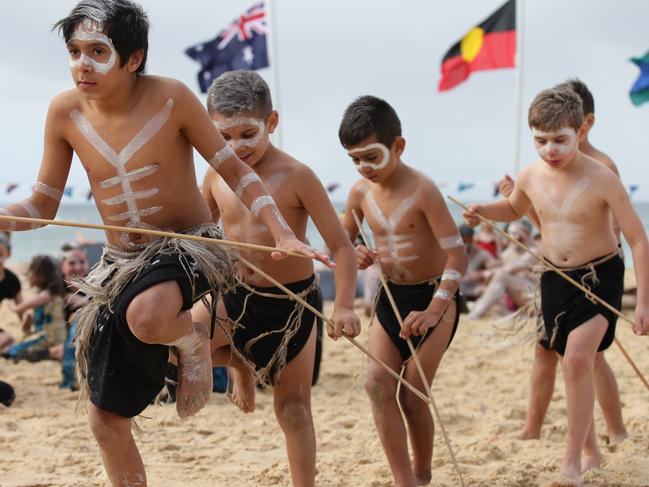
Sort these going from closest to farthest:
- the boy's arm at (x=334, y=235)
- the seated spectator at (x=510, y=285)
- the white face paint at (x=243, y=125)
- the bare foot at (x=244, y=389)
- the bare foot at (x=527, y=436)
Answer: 1. the boy's arm at (x=334, y=235)
2. the white face paint at (x=243, y=125)
3. the bare foot at (x=244, y=389)
4. the bare foot at (x=527, y=436)
5. the seated spectator at (x=510, y=285)

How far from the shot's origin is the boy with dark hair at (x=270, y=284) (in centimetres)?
435

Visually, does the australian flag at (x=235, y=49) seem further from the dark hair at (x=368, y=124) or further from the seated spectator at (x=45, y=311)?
the dark hair at (x=368, y=124)

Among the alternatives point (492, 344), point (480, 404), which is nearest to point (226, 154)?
point (480, 404)

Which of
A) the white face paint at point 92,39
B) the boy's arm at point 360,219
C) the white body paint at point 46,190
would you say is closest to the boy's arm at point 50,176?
the white body paint at point 46,190

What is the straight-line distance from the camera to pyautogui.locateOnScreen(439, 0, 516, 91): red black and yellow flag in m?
14.9

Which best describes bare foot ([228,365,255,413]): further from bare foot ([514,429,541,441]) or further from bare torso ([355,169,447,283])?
bare foot ([514,429,541,441])

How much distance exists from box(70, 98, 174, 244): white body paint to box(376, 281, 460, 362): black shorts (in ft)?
5.69

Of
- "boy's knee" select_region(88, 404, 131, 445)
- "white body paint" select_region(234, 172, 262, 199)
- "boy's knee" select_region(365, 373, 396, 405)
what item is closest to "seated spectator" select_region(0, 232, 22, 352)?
"boy's knee" select_region(365, 373, 396, 405)

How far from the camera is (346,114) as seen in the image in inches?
199

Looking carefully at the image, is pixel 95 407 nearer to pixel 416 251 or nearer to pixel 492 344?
pixel 416 251

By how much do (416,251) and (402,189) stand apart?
0.35 m

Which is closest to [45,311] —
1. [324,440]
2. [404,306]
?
[324,440]

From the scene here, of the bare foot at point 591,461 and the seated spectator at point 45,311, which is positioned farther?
the seated spectator at point 45,311

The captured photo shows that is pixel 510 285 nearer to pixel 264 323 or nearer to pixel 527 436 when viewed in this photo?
pixel 527 436
